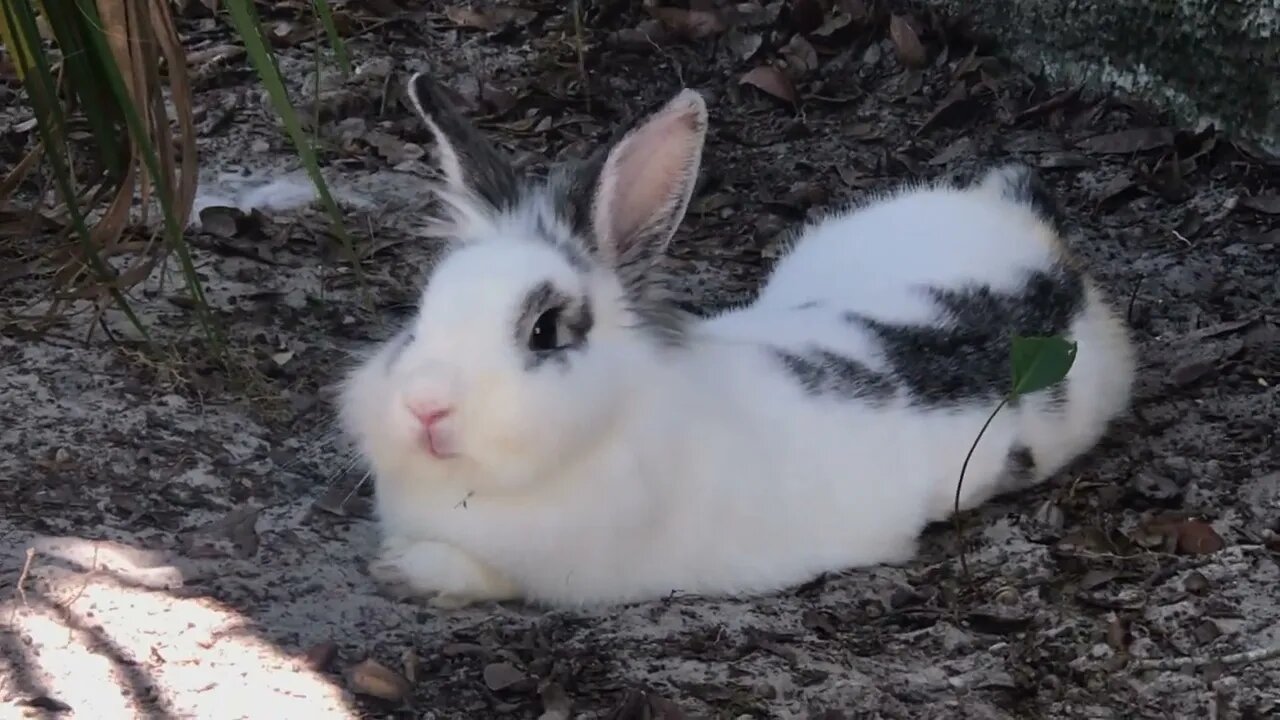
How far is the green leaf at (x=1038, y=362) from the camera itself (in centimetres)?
330

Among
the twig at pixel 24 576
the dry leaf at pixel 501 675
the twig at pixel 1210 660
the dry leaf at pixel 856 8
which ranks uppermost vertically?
the dry leaf at pixel 856 8

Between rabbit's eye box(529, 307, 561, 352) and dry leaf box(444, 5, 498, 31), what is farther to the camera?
dry leaf box(444, 5, 498, 31)

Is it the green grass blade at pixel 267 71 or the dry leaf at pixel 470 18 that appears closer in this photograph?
the green grass blade at pixel 267 71

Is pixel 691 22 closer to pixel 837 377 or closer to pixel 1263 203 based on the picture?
pixel 1263 203

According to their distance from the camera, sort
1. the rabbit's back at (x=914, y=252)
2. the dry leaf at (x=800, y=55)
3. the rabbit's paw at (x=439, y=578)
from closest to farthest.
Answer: the rabbit's paw at (x=439, y=578) → the rabbit's back at (x=914, y=252) → the dry leaf at (x=800, y=55)

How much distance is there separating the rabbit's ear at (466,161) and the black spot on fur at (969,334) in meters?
0.90

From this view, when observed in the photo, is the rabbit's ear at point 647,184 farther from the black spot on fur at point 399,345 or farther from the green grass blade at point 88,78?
the green grass blade at point 88,78

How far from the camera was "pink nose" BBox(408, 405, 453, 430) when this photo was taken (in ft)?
9.62

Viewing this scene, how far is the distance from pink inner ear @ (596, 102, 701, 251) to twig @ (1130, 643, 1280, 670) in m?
1.27

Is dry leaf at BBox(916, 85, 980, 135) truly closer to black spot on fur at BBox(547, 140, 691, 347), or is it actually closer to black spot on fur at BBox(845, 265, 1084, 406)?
black spot on fur at BBox(845, 265, 1084, 406)

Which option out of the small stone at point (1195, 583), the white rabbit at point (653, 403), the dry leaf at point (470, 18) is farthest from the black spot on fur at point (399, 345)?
the dry leaf at point (470, 18)

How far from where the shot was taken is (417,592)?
10.8 feet

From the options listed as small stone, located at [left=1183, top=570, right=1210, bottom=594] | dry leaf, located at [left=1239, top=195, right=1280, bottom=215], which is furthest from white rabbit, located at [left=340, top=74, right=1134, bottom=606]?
dry leaf, located at [left=1239, top=195, right=1280, bottom=215]

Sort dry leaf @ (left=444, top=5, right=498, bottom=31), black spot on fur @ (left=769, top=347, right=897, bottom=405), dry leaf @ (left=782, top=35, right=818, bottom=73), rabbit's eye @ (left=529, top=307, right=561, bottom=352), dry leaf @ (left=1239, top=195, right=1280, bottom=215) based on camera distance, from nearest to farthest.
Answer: rabbit's eye @ (left=529, top=307, right=561, bottom=352) < black spot on fur @ (left=769, top=347, right=897, bottom=405) < dry leaf @ (left=1239, top=195, right=1280, bottom=215) < dry leaf @ (left=782, top=35, right=818, bottom=73) < dry leaf @ (left=444, top=5, right=498, bottom=31)
